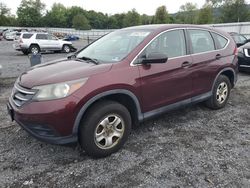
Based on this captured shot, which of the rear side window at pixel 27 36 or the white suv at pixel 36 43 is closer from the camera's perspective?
the white suv at pixel 36 43

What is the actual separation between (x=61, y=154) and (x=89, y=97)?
1.00 meters

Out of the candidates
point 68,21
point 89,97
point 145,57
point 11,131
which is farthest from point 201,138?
point 68,21

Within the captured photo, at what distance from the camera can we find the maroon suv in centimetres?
303

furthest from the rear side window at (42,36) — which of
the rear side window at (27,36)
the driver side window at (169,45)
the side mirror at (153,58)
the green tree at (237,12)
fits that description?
the green tree at (237,12)

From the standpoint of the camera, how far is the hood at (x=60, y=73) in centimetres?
312

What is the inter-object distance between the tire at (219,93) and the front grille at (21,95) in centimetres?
340

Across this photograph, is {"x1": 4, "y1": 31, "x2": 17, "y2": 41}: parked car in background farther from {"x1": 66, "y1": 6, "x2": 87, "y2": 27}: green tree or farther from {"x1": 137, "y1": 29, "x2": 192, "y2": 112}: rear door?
{"x1": 66, "y1": 6, "x2": 87, "y2": 27}: green tree

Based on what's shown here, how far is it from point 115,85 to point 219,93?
8.93 ft

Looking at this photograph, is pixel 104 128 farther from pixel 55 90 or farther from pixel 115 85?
pixel 55 90

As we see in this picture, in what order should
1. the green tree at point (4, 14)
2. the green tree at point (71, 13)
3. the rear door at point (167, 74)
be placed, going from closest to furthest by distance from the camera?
the rear door at point (167, 74)
the green tree at point (4, 14)
the green tree at point (71, 13)

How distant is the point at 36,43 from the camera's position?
17734mm

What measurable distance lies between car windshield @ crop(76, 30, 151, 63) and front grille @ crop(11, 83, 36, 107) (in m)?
1.09

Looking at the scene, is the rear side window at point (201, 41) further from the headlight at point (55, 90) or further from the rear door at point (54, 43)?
the rear door at point (54, 43)

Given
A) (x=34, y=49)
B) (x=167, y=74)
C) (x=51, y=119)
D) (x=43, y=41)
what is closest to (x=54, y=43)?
(x=43, y=41)
